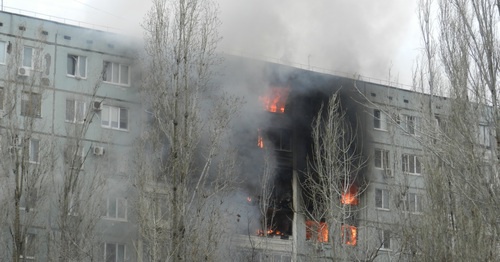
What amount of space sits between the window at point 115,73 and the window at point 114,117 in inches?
34.5

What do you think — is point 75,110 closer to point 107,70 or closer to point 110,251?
point 107,70

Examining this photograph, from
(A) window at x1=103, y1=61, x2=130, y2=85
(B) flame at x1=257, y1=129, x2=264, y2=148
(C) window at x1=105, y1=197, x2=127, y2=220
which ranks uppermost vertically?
(A) window at x1=103, y1=61, x2=130, y2=85

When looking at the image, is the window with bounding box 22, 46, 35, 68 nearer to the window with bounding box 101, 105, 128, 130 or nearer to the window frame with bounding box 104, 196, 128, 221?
the window with bounding box 101, 105, 128, 130

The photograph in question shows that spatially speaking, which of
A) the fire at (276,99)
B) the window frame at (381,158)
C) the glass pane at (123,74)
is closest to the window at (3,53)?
the glass pane at (123,74)

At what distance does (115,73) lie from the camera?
93.1 ft

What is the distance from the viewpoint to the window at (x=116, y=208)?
27359 millimetres

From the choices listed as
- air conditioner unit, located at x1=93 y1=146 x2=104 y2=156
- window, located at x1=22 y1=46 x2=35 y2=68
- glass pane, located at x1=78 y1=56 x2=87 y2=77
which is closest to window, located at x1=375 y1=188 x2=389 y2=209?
air conditioner unit, located at x1=93 y1=146 x2=104 y2=156

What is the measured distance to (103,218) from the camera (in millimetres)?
27062

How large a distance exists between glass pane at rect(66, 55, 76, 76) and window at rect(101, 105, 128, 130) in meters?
1.47

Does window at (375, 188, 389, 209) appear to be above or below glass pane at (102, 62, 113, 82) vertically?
below

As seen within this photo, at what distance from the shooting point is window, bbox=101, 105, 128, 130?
92.7 ft

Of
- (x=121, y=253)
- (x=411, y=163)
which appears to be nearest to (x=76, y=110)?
(x=121, y=253)

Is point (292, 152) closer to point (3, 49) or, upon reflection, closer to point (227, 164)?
point (227, 164)

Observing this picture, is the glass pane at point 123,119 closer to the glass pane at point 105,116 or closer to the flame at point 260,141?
the glass pane at point 105,116
